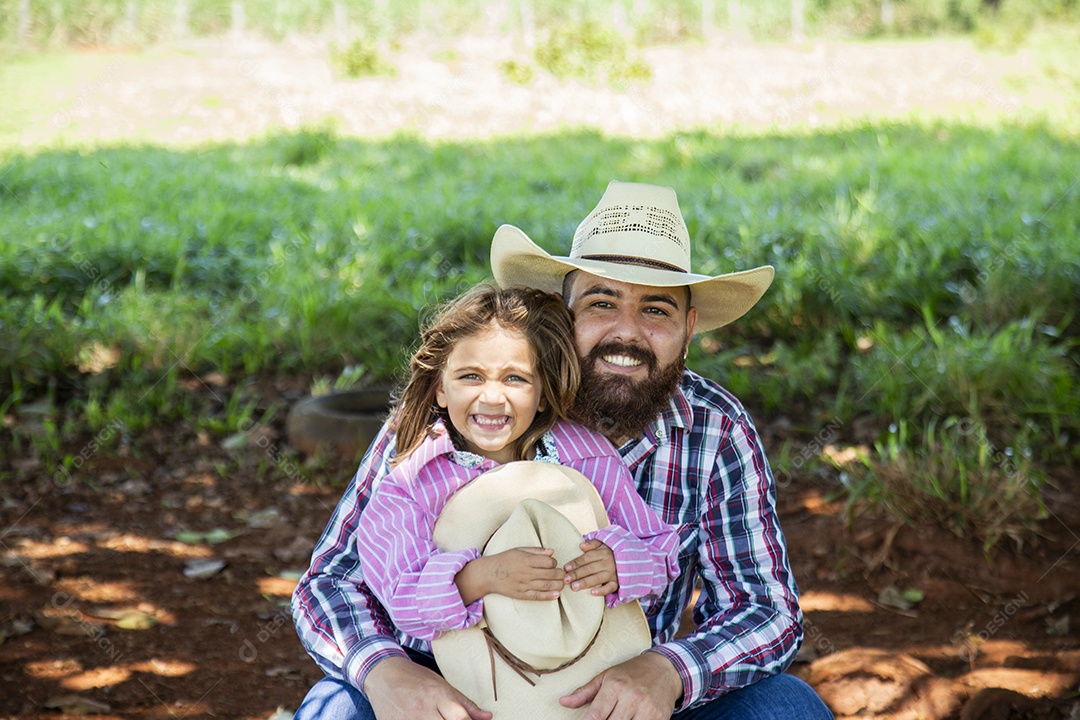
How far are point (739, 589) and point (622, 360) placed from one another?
562mm

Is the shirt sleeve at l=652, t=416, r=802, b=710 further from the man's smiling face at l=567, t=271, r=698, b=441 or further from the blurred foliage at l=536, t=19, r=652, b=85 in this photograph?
the blurred foliage at l=536, t=19, r=652, b=85

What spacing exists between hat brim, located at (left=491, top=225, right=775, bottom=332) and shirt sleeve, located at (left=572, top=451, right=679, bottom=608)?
43 centimetres

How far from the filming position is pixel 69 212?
24.9 feet

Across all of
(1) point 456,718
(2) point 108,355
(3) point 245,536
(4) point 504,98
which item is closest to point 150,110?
(4) point 504,98

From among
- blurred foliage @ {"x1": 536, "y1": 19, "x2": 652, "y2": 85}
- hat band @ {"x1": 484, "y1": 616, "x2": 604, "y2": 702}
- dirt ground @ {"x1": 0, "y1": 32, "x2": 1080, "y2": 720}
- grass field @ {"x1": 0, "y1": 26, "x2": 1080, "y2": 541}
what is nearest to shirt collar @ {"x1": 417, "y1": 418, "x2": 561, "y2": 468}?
hat band @ {"x1": 484, "y1": 616, "x2": 604, "y2": 702}

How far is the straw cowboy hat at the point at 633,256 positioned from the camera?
2414 mm

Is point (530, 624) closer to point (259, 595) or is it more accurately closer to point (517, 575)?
point (517, 575)

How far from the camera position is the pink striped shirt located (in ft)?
6.45

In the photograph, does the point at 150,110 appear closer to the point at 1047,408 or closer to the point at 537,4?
the point at 537,4

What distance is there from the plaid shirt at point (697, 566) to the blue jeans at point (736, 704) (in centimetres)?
3

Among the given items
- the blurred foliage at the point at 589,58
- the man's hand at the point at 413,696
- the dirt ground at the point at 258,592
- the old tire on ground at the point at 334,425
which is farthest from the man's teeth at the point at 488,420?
the blurred foliage at the point at 589,58

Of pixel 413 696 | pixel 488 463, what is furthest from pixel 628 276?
pixel 413 696

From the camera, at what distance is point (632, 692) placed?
198 cm

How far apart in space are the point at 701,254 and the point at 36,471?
3776mm
